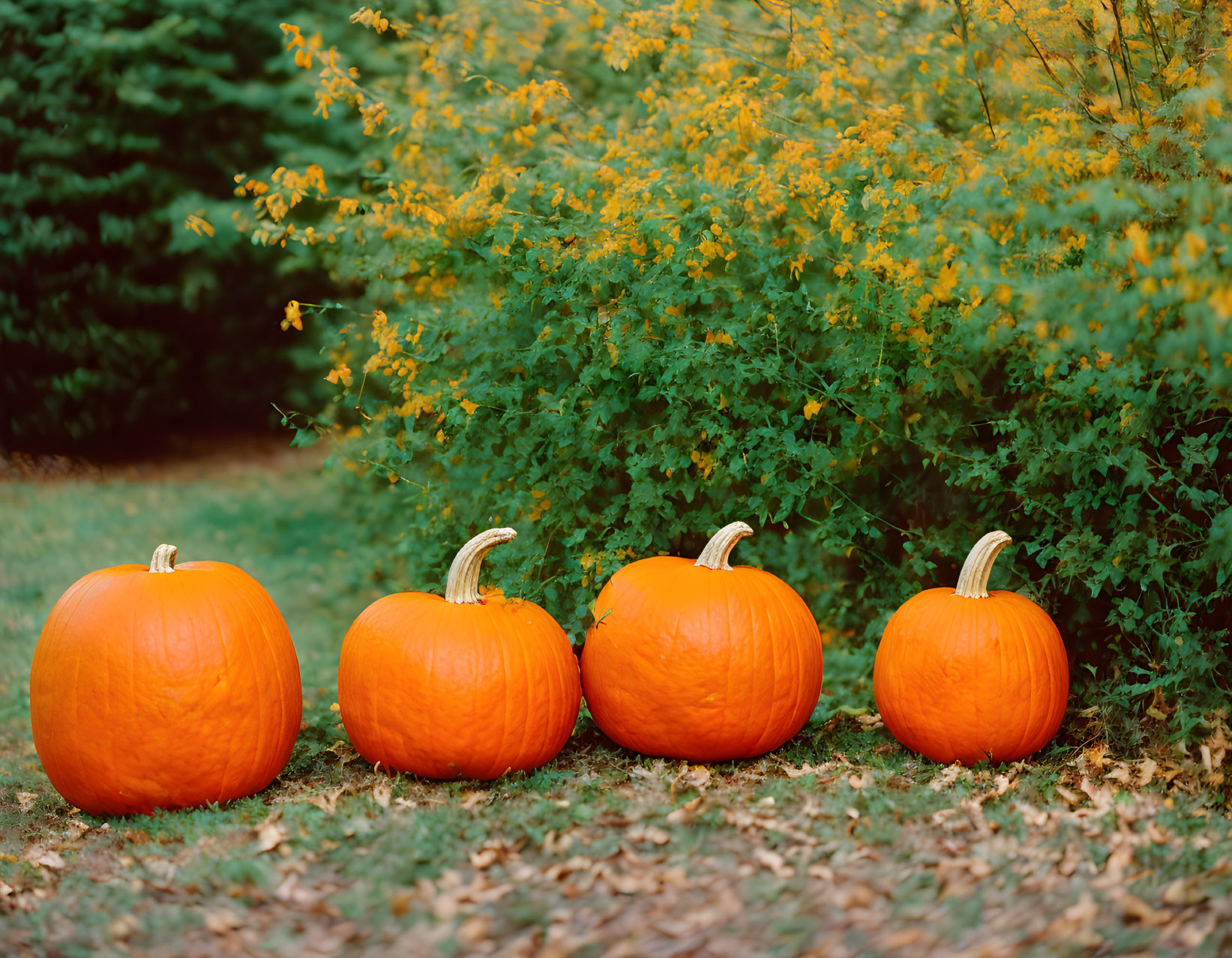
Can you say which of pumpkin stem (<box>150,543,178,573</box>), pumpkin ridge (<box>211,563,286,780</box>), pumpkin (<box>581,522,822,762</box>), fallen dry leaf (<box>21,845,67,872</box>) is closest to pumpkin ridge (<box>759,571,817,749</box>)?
pumpkin (<box>581,522,822,762</box>)

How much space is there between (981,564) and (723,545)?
81cm

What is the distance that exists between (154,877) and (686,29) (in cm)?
366

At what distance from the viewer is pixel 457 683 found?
9.80ft

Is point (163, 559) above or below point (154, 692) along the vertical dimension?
above

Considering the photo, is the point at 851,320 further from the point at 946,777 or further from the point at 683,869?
the point at 683,869

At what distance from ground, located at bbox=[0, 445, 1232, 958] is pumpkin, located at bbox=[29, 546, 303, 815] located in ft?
0.38

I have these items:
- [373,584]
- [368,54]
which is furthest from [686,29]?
[368,54]

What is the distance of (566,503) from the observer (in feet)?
12.5

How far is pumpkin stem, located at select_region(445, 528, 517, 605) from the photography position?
3.15m

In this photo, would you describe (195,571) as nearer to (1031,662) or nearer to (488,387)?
(488,387)

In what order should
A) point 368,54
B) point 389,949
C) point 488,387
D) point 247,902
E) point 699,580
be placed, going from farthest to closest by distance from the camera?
point 368,54 → point 488,387 → point 699,580 → point 247,902 → point 389,949

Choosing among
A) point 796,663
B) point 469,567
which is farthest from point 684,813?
point 469,567

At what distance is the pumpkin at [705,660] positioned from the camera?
10.3 ft

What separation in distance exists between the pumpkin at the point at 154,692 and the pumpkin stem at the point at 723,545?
4.50 feet
